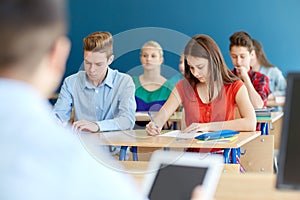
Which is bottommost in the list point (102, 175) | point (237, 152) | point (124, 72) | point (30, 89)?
point (237, 152)

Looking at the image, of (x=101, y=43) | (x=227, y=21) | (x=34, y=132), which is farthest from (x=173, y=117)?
(x=227, y=21)

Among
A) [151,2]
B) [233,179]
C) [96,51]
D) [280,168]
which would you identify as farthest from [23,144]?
[151,2]

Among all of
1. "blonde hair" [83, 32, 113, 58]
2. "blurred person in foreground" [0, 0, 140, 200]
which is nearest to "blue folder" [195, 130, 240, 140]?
"blonde hair" [83, 32, 113, 58]

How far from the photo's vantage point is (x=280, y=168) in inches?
43.4

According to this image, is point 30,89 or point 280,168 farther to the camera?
point 280,168

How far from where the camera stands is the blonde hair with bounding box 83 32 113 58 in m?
2.40

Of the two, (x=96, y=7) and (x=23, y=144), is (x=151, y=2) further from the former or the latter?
(x=23, y=144)

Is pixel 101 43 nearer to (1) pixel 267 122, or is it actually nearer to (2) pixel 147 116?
(2) pixel 147 116

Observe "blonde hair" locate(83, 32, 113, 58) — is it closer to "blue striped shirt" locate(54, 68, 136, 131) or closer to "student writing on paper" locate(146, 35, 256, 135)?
"blue striped shirt" locate(54, 68, 136, 131)

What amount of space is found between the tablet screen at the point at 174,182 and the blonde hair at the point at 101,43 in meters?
1.13

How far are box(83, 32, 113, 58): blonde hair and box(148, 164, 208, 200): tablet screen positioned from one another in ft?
3.69

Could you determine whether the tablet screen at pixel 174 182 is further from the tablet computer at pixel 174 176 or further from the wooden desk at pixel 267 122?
the wooden desk at pixel 267 122

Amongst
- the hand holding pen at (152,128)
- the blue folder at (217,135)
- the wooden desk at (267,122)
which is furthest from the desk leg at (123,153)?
the wooden desk at (267,122)

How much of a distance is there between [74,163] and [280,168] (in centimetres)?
56
